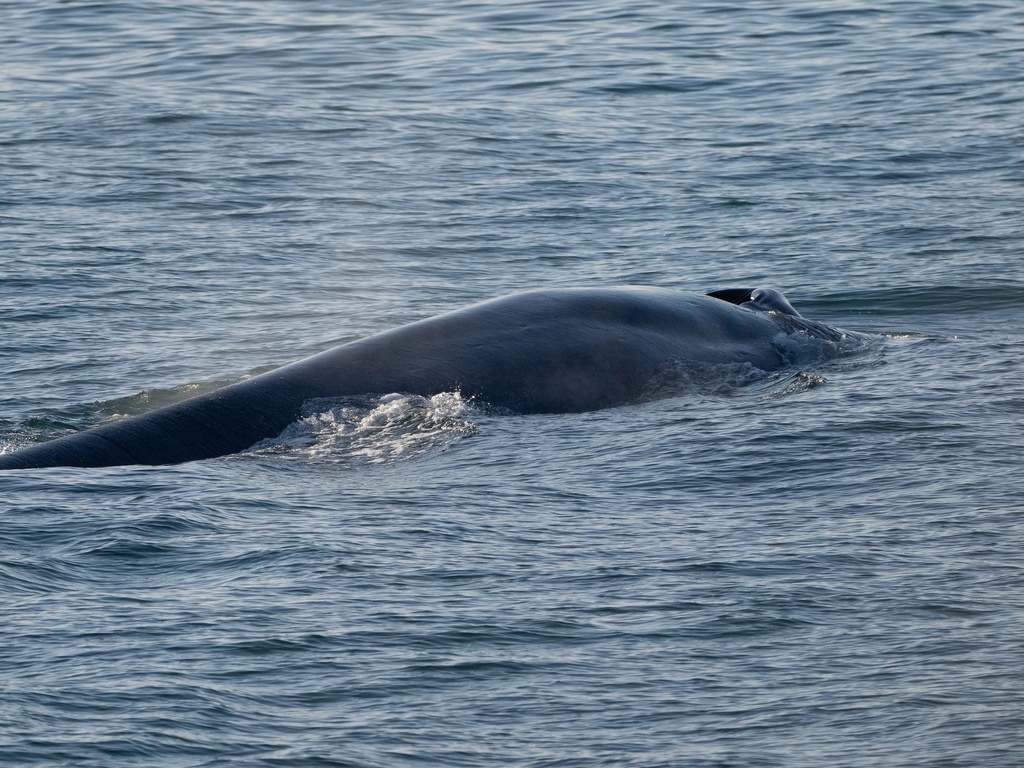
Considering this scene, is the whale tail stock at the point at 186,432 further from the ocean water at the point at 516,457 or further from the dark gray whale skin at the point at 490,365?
the ocean water at the point at 516,457

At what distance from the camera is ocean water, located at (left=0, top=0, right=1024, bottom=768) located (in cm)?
773

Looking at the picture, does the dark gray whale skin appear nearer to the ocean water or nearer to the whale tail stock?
the whale tail stock

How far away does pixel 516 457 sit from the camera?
11.4m

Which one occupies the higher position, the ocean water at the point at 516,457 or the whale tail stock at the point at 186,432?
the whale tail stock at the point at 186,432

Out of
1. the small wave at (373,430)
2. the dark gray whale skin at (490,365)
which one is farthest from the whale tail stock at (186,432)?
the small wave at (373,430)

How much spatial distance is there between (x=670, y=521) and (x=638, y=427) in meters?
1.99

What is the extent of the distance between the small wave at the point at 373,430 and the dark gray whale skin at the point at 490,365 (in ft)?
0.29

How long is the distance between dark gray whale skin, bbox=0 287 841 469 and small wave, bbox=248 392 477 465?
3.4 inches

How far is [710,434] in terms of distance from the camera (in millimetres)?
12016

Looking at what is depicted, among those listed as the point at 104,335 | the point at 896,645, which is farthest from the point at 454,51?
the point at 896,645

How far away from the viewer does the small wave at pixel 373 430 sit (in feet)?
37.6

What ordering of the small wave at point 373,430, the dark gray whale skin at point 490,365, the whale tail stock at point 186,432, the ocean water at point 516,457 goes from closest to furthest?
the ocean water at point 516,457 < the whale tail stock at point 186,432 < the dark gray whale skin at point 490,365 < the small wave at point 373,430

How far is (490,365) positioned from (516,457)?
1.05 m

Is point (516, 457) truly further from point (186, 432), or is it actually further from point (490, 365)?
point (186, 432)
